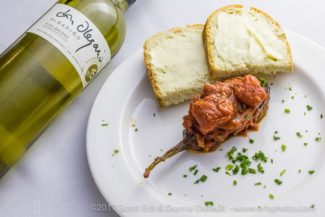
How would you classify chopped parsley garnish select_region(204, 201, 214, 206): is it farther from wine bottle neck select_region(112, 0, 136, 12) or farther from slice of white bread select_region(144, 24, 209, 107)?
wine bottle neck select_region(112, 0, 136, 12)

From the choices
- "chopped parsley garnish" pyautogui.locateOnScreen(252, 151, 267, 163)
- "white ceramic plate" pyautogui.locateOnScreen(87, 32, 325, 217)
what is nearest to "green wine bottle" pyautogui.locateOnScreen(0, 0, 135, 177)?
"white ceramic plate" pyautogui.locateOnScreen(87, 32, 325, 217)

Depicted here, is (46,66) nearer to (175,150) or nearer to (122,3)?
(122,3)

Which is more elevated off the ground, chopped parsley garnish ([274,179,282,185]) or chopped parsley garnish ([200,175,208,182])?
chopped parsley garnish ([200,175,208,182])

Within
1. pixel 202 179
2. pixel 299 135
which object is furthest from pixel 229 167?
pixel 299 135

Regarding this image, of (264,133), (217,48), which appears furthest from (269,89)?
(217,48)

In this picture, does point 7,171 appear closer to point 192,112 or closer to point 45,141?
point 45,141

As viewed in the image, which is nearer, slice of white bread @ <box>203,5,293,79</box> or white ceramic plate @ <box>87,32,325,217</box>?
white ceramic plate @ <box>87,32,325,217</box>
